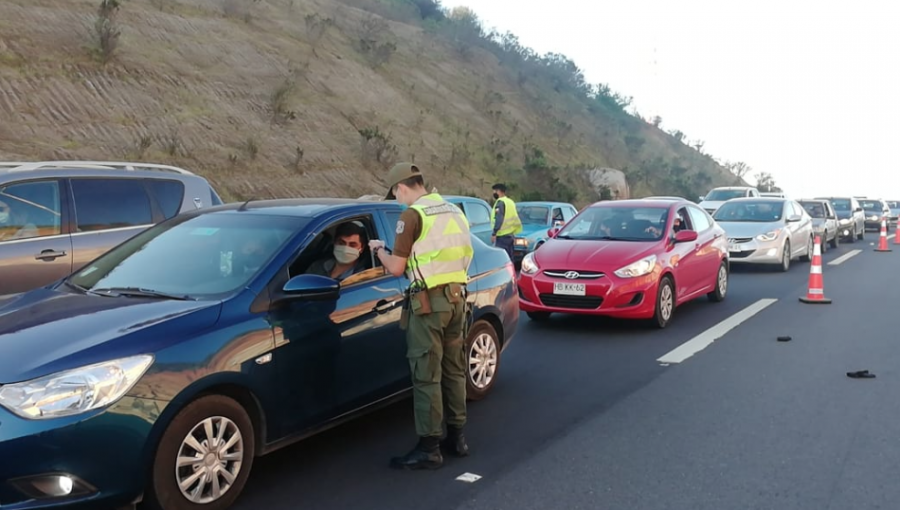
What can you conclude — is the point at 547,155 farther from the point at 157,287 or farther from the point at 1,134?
the point at 157,287

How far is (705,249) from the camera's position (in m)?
11.4

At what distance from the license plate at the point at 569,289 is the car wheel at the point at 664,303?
36.9 inches

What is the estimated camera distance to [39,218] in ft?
24.1

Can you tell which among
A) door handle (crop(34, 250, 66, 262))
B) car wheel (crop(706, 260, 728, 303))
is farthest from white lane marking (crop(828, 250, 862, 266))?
door handle (crop(34, 250, 66, 262))

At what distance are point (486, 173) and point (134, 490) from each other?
32.7 metres

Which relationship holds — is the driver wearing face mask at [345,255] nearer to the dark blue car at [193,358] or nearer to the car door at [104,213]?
the dark blue car at [193,358]

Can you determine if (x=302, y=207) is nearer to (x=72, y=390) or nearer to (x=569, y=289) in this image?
(x=72, y=390)

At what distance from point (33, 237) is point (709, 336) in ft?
22.9

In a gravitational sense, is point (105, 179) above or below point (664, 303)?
above

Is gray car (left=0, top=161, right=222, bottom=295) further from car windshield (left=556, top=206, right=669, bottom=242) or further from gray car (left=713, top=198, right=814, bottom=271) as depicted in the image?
gray car (left=713, top=198, right=814, bottom=271)

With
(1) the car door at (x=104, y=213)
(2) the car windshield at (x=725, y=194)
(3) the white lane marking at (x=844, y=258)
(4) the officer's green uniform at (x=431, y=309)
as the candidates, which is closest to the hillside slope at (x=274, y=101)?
(2) the car windshield at (x=725, y=194)

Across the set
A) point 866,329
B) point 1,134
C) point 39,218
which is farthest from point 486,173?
point 39,218

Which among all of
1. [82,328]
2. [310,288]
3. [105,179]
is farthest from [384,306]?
[105,179]

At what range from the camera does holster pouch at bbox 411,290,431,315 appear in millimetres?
4949
